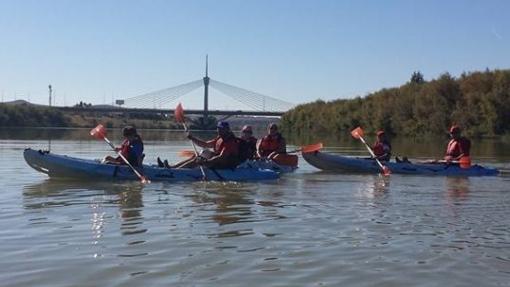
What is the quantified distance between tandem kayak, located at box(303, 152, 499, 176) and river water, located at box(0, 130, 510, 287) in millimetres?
4678

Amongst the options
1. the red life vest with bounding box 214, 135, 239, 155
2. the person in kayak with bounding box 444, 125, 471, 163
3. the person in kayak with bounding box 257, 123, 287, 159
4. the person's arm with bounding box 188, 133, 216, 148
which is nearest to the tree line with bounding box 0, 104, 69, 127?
the person in kayak with bounding box 257, 123, 287, 159

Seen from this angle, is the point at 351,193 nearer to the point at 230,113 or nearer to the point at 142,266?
the point at 142,266

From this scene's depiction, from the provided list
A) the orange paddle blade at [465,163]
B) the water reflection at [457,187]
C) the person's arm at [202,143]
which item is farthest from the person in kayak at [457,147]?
the person's arm at [202,143]

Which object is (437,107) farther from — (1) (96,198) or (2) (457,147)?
(1) (96,198)

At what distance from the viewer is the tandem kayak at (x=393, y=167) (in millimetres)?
18391

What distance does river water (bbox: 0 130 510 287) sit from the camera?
21.3 ft

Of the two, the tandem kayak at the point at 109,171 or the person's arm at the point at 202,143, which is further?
the person's arm at the point at 202,143

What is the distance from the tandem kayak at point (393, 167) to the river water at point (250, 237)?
184 inches

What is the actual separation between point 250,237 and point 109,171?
7.31m

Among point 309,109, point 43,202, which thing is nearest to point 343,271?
point 43,202

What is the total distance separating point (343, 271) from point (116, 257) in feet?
7.27

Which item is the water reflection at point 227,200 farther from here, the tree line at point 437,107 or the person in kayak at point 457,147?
the tree line at point 437,107

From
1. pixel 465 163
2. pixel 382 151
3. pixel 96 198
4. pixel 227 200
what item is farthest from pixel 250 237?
pixel 382 151

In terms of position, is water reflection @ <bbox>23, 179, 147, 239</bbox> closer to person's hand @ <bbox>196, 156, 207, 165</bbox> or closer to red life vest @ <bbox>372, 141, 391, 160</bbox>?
person's hand @ <bbox>196, 156, 207, 165</bbox>
